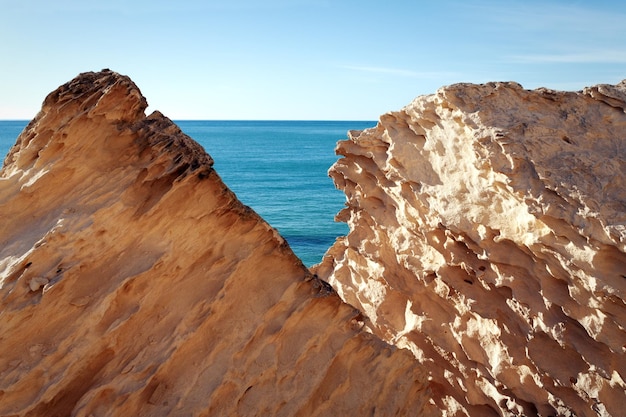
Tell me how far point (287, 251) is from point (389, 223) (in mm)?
3196

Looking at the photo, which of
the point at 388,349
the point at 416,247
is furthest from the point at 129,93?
the point at 416,247

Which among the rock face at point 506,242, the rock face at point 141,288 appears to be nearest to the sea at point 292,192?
the rock face at point 506,242

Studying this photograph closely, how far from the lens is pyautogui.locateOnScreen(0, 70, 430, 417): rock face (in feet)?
14.6

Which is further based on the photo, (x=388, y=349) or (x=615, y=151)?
(x=615, y=151)

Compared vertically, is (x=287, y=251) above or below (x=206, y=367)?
above

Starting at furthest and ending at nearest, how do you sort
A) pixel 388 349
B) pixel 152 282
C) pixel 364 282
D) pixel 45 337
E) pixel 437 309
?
pixel 364 282, pixel 437 309, pixel 388 349, pixel 152 282, pixel 45 337

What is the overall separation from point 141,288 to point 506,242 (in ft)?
12.6

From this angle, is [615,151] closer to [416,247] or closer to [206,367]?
[416,247]

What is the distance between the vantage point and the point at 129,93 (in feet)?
16.7

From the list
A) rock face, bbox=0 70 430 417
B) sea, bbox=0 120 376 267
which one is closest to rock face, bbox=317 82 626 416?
rock face, bbox=0 70 430 417

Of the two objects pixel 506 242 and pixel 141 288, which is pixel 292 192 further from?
pixel 141 288

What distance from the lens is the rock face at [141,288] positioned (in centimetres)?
445

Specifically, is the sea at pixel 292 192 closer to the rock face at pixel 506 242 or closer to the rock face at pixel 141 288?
the rock face at pixel 506 242

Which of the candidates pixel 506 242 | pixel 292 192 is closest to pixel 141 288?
pixel 506 242
